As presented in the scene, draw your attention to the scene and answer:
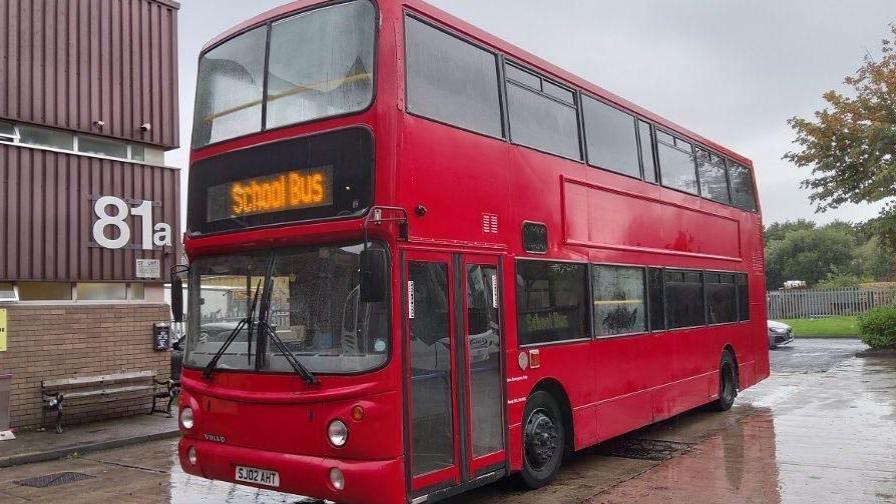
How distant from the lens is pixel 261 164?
6.05 metres

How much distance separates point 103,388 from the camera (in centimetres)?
1203

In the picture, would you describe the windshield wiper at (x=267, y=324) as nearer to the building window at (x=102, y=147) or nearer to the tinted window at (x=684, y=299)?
the tinted window at (x=684, y=299)

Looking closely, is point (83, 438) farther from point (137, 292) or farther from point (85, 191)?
point (85, 191)

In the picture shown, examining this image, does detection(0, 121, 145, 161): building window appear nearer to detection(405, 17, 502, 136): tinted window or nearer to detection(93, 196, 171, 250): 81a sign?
detection(93, 196, 171, 250): 81a sign

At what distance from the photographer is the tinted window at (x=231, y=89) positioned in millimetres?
6312

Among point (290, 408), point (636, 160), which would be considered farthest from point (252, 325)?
point (636, 160)

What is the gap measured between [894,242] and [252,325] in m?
22.8

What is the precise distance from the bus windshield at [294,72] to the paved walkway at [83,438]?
5.56 m

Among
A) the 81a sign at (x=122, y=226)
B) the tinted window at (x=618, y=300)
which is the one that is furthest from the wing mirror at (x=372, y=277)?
the 81a sign at (x=122, y=226)

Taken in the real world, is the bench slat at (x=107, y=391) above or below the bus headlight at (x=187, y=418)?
below

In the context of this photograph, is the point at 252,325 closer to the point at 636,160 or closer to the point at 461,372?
the point at 461,372

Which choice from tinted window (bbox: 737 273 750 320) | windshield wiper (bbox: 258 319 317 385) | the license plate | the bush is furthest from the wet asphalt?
the bush

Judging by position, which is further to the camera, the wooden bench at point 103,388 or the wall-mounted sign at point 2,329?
the wooden bench at point 103,388

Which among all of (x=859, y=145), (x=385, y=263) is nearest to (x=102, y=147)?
(x=385, y=263)
